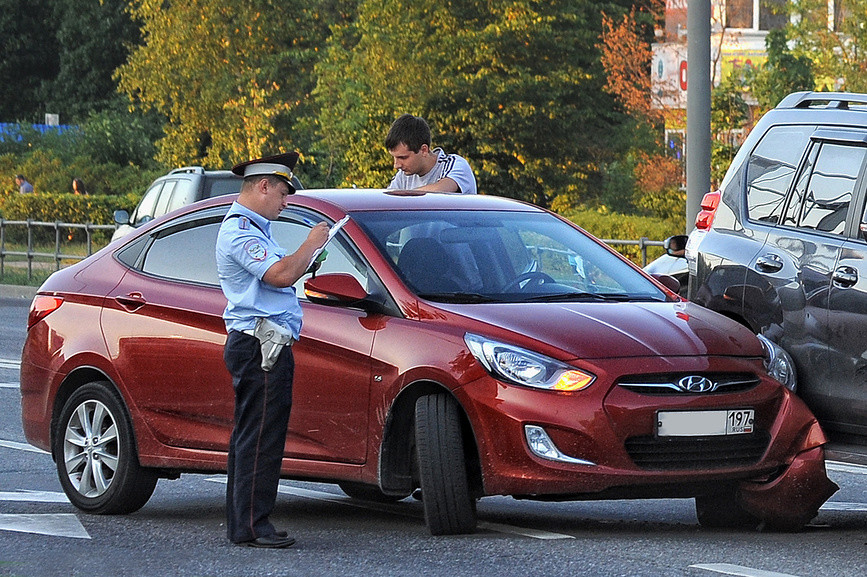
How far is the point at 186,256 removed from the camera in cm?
831

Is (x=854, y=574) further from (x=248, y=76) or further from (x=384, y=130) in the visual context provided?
(x=248, y=76)

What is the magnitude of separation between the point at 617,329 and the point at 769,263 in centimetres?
149

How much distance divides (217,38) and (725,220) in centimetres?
3104

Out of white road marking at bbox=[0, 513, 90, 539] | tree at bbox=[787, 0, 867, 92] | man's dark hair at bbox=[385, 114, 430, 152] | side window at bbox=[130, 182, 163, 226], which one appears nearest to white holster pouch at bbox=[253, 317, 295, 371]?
white road marking at bbox=[0, 513, 90, 539]

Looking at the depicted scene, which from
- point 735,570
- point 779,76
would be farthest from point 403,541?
Answer: point 779,76

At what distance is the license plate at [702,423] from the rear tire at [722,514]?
611mm

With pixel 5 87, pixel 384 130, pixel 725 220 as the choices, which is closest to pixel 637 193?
pixel 384 130

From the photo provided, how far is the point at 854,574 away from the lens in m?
6.38

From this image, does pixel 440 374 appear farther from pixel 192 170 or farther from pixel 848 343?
pixel 192 170

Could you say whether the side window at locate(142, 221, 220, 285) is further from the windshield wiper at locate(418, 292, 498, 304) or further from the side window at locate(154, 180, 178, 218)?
the side window at locate(154, 180, 178, 218)

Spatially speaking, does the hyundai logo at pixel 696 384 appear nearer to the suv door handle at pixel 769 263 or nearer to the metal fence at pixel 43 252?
the suv door handle at pixel 769 263

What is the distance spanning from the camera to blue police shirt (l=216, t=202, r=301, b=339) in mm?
6914

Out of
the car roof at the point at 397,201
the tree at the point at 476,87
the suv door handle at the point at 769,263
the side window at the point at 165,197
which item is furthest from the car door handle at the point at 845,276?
the tree at the point at 476,87

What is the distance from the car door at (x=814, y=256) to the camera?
7.83 metres
